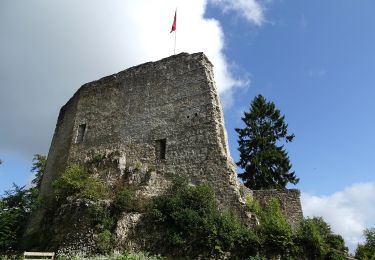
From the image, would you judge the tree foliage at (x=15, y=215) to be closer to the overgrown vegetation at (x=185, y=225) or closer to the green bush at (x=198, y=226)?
the overgrown vegetation at (x=185, y=225)

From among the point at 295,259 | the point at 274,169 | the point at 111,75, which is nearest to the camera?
the point at 295,259

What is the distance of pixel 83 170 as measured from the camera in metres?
16.7

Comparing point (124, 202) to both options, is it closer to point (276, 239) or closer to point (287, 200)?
point (276, 239)

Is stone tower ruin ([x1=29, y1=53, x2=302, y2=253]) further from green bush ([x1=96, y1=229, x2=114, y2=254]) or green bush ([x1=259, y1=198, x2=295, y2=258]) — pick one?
green bush ([x1=259, y1=198, x2=295, y2=258])

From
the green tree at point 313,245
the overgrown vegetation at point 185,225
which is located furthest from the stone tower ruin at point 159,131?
the green tree at point 313,245

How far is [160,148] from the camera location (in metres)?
16.6

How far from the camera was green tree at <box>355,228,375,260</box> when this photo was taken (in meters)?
14.3

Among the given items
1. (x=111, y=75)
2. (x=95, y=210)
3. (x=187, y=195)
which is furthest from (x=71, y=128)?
(x=187, y=195)

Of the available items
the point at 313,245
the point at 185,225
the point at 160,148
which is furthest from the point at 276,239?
the point at 160,148

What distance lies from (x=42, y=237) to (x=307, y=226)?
1064 centimetres

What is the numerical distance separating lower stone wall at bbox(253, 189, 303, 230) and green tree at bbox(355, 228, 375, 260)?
9.60 ft

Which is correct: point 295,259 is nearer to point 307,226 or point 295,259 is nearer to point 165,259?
point 307,226

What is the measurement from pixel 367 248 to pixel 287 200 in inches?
157

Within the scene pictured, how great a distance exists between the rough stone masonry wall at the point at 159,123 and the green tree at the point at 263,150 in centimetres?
1042
